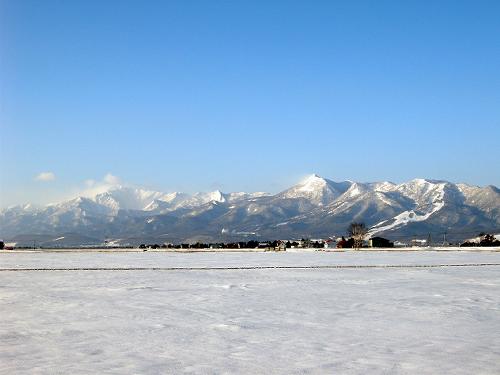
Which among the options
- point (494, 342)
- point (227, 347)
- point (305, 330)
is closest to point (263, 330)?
point (305, 330)

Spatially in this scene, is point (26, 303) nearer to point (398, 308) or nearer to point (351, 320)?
point (351, 320)

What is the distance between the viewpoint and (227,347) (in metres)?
16.4

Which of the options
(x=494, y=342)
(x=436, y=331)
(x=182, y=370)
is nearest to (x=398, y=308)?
(x=436, y=331)

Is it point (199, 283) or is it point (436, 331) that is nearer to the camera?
point (436, 331)

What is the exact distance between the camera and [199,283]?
37750mm

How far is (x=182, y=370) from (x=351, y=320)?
30.1 feet

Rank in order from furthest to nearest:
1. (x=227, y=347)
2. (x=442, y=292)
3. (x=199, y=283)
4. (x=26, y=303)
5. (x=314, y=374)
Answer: (x=199, y=283)
(x=442, y=292)
(x=26, y=303)
(x=227, y=347)
(x=314, y=374)

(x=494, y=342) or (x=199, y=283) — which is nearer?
(x=494, y=342)

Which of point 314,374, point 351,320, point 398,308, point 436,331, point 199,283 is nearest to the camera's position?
point 314,374

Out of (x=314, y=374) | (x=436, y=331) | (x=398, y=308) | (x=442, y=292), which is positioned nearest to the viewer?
(x=314, y=374)

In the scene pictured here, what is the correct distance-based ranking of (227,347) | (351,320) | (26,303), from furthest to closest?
(26,303), (351,320), (227,347)

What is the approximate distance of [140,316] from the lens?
22.3m

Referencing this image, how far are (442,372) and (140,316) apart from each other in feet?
40.6

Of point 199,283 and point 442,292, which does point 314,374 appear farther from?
point 199,283
